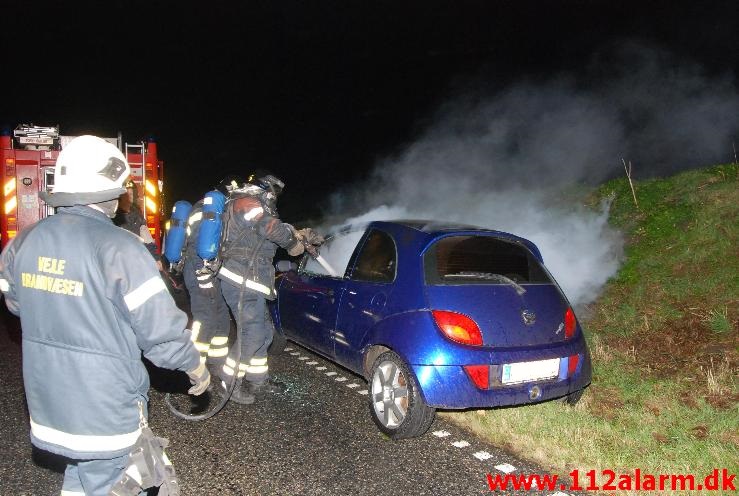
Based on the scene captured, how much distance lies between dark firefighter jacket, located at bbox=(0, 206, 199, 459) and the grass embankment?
2.79 meters

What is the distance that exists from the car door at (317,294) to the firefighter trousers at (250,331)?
0.47 metres

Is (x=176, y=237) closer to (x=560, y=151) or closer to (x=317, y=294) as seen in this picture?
(x=317, y=294)

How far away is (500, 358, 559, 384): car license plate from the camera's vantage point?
3.78 m

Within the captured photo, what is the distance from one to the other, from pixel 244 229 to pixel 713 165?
28.3 ft

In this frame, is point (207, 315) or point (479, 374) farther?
point (207, 315)

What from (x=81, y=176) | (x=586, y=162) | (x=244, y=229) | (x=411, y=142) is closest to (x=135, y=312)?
(x=81, y=176)

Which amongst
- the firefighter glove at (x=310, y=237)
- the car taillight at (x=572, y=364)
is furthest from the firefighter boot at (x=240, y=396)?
the car taillight at (x=572, y=364)

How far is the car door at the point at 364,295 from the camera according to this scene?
4.28 m

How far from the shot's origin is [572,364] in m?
4.07

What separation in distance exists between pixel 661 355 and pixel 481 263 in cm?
269

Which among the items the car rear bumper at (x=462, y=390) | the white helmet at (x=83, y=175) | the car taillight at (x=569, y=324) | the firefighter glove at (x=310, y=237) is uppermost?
the white helmet at (x=83, y=175)

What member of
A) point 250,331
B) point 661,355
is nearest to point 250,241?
point 250,331

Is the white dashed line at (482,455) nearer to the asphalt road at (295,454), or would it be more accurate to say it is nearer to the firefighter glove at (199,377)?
the asphalt road at (295,454)

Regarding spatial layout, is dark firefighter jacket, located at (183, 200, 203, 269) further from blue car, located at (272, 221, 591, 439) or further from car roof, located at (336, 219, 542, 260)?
car roof, located at (336, 219, 542, 260)
